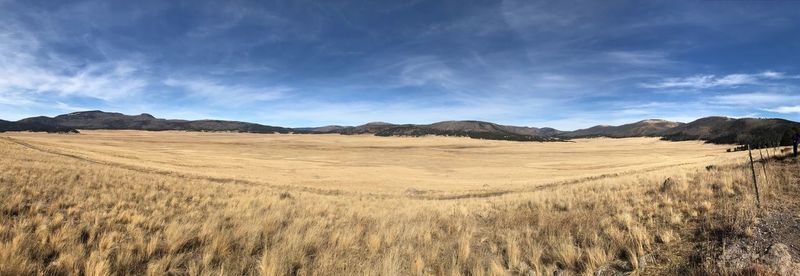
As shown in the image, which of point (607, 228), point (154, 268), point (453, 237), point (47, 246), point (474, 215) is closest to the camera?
point (154, 268)

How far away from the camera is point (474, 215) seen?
38.6 feet

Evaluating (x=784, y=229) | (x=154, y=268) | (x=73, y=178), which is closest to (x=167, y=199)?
(x=73, y=178)

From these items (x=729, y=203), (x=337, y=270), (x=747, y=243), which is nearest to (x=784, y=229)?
(x=747, y=243)

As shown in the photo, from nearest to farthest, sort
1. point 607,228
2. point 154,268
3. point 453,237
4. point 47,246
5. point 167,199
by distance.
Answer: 1. point 154,268
2. point 47,246
3. point 607,228
4. point 453,237
5. point 167,199

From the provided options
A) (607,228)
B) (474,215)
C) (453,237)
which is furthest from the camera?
(474,215)

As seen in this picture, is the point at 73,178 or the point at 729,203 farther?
the point at 73,178

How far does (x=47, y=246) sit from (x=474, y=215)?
954 cm

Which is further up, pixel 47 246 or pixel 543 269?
pixel 47 246

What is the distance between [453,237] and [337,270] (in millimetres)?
3219

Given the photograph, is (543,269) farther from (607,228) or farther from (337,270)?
(337,270)

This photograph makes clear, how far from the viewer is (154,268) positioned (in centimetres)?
502

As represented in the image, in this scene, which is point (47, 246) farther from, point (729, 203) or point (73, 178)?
point (729, 203)

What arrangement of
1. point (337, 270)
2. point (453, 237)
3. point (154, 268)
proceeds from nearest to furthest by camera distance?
point (154, 268) → point (337, 270) → point (453, 237)

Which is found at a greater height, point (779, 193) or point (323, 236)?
point (779, 193)
